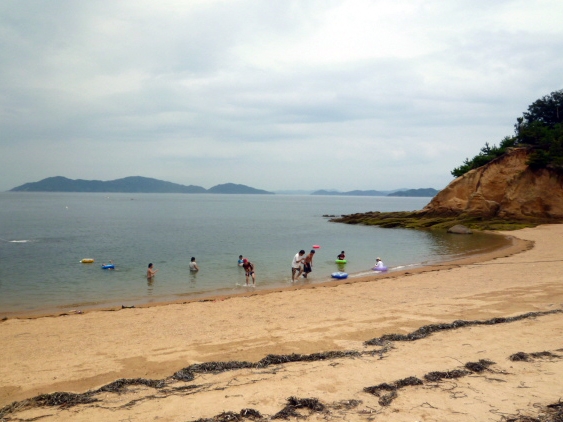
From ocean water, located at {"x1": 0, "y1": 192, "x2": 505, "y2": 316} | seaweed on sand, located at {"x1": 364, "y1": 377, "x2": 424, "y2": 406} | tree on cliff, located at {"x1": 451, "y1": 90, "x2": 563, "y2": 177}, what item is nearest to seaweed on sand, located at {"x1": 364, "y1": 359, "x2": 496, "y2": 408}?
seaweed on sand, located at {"x1": 364, "y1": 377, "x2": 424, "y2": 406}

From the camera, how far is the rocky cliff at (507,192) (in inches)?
1791

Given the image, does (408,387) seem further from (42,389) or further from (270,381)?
(42,389)

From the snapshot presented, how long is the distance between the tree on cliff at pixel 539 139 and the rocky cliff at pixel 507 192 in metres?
1.60

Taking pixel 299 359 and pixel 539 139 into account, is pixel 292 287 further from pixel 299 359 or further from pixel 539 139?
pixel 539 139

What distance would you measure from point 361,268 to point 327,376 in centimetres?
1895

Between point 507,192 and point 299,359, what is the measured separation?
157 ft

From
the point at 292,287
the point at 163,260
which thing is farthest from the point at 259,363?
the point at 163,260

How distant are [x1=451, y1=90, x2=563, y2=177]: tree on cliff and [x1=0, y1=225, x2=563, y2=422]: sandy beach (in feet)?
117

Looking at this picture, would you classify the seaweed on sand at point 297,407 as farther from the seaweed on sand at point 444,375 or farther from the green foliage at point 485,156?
the green foliage at point 485,156

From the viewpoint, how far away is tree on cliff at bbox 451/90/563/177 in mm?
44594

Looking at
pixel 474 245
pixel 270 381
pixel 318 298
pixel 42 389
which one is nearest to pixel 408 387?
pixel 270 381

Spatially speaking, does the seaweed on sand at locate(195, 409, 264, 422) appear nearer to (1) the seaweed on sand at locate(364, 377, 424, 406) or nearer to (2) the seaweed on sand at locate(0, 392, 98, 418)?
(1) the seaweed on sand at locate(364, 377, 424, 406)

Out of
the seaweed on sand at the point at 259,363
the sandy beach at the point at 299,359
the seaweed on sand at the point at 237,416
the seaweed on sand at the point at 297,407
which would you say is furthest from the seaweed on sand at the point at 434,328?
the seaweed on sand at the point at 237,416

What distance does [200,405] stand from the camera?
20.7 ft
